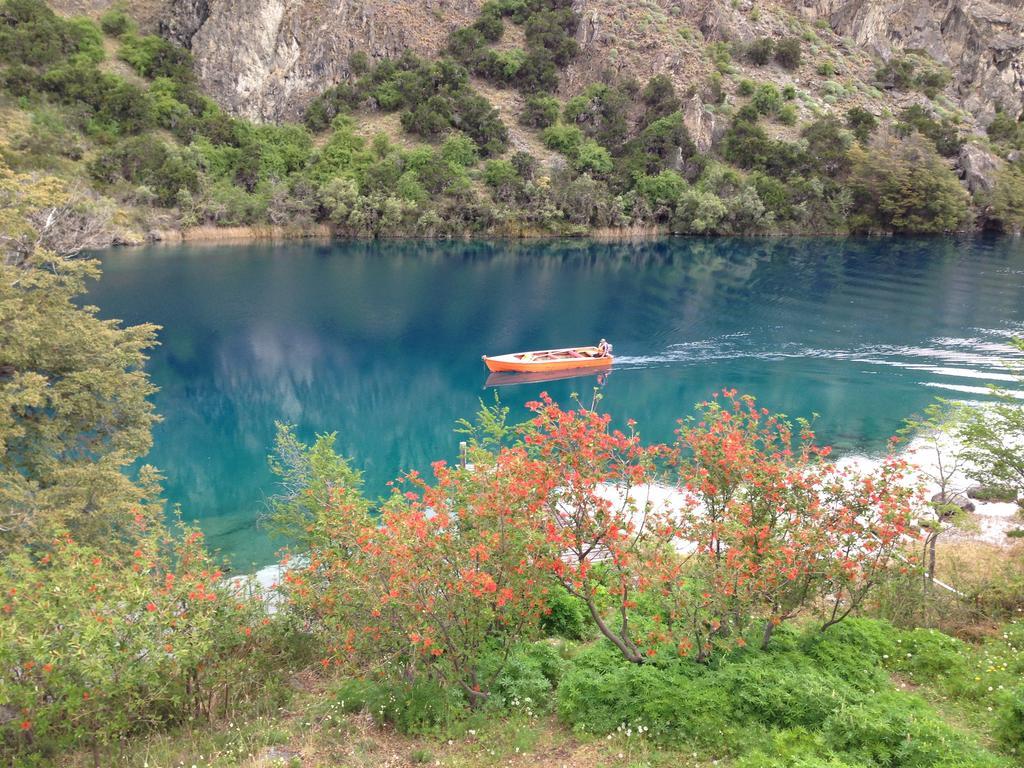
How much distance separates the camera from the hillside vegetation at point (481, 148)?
78.4 metres

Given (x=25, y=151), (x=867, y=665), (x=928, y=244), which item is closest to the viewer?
(x=867, y=665)

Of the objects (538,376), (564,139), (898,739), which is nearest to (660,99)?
(564,139)

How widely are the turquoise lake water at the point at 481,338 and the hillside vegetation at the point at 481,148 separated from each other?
522 inches

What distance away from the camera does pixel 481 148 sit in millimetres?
91938

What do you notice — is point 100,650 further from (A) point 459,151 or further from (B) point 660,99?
(B) point 660,99

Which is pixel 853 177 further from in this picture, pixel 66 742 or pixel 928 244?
pixel 66 742

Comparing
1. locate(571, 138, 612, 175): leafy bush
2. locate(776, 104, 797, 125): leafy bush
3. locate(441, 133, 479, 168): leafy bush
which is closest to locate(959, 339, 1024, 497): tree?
locate(571, 138, 612, 175): leafy bush

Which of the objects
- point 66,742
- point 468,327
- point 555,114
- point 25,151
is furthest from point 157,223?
point 66,742

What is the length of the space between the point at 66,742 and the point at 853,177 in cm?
9724

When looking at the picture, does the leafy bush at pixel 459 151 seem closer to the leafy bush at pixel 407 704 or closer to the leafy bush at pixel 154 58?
the leafy bush at pixel 154 58

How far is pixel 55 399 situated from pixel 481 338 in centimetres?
2833

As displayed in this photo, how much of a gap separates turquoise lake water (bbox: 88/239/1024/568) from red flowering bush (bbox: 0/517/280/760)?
9.85m

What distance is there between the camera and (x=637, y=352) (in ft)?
136

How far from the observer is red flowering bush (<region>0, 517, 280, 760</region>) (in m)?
8.62
